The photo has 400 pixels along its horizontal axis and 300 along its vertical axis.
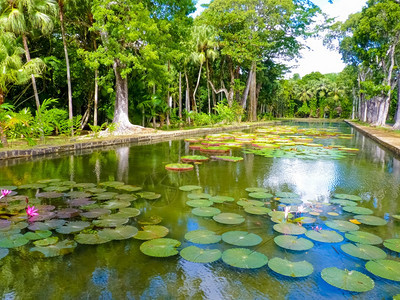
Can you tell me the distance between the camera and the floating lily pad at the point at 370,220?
3371 mm

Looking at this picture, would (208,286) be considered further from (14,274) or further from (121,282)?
(14,274)

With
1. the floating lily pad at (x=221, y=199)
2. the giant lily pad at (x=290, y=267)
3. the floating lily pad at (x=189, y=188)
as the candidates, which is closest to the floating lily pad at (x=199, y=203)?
the floating lily pad at (x=221, y=199)

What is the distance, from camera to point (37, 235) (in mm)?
2875

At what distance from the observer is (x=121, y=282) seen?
7.20 ft

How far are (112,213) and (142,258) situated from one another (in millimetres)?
1185

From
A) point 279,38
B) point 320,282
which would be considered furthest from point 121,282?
point 279,38

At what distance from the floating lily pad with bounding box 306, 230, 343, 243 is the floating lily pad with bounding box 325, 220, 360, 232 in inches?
6.3

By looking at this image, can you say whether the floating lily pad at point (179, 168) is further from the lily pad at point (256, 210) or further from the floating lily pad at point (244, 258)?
the floating lily pad at point (244, 258)

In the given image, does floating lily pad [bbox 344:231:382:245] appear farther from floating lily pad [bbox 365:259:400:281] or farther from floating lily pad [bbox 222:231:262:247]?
floating lily pad [bbox 222:231:262:247]

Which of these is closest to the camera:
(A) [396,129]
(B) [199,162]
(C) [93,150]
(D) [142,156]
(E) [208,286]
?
(E) [208,286]

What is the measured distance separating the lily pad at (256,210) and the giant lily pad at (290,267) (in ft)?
3.78

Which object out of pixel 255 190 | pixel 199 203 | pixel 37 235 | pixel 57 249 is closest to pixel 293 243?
pixel 199 203

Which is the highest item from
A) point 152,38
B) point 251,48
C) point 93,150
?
point 251,48

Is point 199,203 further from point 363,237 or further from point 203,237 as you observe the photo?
point 363,237
